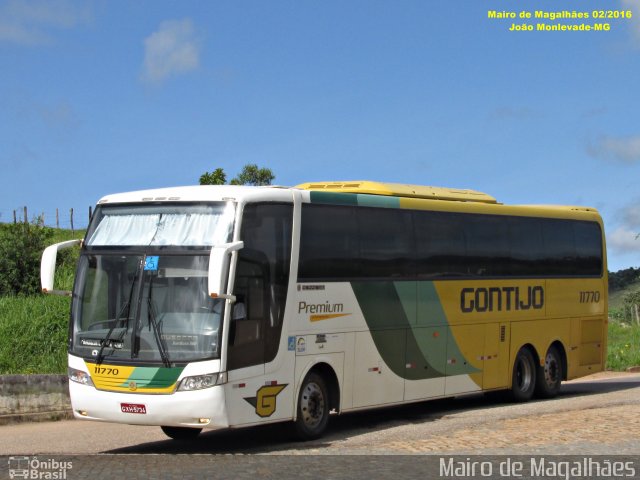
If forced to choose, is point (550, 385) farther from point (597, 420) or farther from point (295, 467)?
point (295, 467)

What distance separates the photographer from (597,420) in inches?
613

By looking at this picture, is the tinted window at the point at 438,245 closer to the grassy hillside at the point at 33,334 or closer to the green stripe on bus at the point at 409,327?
the green stripe on bus at the point at 409,327

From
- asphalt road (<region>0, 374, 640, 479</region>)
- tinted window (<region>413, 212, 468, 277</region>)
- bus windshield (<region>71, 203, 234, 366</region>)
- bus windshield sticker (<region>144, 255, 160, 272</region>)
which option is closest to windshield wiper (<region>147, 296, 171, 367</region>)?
bus windshield (<region>71, 203, 234, 366</region>)

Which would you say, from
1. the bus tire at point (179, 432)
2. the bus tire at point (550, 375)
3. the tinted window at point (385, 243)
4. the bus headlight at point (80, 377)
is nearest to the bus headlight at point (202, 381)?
the bus headlight at point (80, 377)

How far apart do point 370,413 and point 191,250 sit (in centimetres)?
701

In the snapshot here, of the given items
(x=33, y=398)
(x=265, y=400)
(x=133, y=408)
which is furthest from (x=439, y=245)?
(x=33, y=398)

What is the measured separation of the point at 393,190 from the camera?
18297 millimetres

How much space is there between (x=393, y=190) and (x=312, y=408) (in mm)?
4332

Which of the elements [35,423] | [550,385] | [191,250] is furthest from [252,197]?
[550,385]

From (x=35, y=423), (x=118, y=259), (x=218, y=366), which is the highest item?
(x=118, y=259)

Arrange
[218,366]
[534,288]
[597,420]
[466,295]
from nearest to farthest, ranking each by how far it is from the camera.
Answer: [218,366] → [597,420] → [466,295] → [534,288]

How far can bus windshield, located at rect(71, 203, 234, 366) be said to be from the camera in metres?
13.9

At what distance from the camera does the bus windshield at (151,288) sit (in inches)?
548

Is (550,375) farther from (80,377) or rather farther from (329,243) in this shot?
(80,377)
